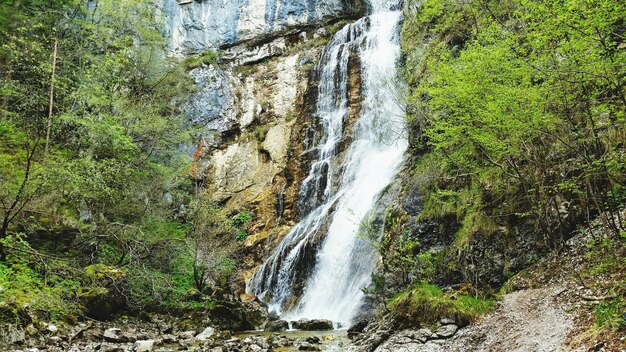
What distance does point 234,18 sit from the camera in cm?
3042

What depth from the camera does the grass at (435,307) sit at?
8742 mm

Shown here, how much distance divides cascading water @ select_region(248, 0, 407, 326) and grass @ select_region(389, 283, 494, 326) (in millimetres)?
3132

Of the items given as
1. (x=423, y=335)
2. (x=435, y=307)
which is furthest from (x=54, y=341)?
(x=435, y=307)

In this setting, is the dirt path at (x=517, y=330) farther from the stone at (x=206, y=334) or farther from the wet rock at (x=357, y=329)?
the stone at (x=206, y=334)

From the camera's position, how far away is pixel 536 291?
8.62 metres

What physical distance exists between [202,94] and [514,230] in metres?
22.0

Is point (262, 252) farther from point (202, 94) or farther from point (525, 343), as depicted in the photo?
point (525, 343)

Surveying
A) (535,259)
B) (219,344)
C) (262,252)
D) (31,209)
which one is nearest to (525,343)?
(535,259)

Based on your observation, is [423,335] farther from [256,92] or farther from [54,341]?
[256,92]

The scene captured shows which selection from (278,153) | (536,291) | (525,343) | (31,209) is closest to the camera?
(525,343)

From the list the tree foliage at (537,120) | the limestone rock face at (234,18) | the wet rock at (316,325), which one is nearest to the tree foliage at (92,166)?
the wet rock at (316,325)

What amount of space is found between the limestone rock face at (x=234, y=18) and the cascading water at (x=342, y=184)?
3.04 m

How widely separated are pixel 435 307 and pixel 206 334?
6234 millimetres

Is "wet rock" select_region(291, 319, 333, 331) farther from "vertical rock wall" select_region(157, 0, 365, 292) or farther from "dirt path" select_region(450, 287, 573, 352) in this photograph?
"vertical rock wall" select_region(157, 0, 365, 292)
